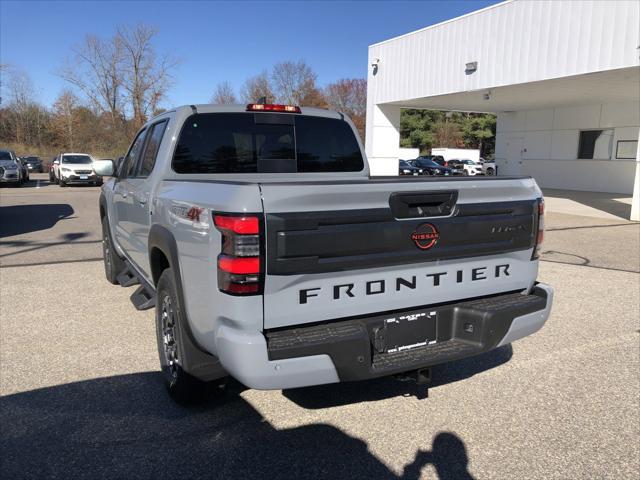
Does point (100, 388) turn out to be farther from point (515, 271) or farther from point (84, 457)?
point (515, 271)

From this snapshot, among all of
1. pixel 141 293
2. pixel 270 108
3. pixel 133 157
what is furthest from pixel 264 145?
pixel 141 293

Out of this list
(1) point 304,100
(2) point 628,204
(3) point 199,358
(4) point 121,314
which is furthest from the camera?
(1) point 304,100

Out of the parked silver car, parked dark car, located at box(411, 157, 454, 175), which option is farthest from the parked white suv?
parked dark car, located at box(411, 157, 454, 175)

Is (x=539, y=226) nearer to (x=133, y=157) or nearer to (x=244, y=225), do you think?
(x=244, y=225)

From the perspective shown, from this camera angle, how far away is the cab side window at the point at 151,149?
14.0 ft

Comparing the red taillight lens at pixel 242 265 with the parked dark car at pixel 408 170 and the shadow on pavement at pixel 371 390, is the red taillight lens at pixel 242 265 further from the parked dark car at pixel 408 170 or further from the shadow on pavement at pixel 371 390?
the parked dark car at pixel 408 170

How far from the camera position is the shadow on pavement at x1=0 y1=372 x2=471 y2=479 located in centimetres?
281

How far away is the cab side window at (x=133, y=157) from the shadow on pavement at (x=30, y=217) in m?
6.93

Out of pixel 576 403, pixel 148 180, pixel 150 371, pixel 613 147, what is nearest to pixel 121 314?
pixel 150 371

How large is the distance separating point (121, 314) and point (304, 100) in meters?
61.5

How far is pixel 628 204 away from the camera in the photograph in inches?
746

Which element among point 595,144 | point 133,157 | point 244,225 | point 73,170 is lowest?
point 73,170

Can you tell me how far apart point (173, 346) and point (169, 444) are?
70cm

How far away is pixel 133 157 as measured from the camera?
5148 millimetres
